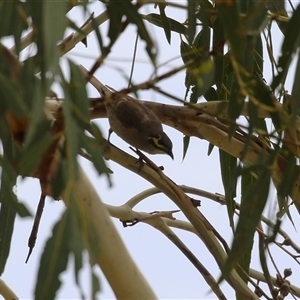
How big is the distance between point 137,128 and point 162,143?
14 cm

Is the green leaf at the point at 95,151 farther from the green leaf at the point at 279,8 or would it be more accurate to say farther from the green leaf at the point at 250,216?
the green leaf at the point at 279,8

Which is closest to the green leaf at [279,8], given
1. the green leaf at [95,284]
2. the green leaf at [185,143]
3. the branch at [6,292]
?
the green leaf at [185,143]

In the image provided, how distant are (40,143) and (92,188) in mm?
289

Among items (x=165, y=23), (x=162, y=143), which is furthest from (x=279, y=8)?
(x=162, y=143)

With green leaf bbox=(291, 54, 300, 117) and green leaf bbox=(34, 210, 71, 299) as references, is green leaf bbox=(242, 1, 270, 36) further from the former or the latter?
green leaf bbox=(34, 210, 71, 299)

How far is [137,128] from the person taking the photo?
134 inches

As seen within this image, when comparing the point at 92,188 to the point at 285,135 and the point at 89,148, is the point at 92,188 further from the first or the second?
the point at 285,135

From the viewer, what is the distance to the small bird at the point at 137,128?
3342mm

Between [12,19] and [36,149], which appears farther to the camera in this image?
[12,19]

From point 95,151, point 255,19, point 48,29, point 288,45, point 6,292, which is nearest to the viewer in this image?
point 48,29

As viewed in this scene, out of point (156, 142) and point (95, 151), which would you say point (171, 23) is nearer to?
point (95, 151)

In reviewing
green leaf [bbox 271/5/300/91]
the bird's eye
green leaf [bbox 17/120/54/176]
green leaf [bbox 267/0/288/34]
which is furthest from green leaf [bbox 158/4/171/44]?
the bird's eye

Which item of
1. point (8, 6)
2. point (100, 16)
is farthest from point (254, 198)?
point (100, 16)

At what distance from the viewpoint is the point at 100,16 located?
1935mm
